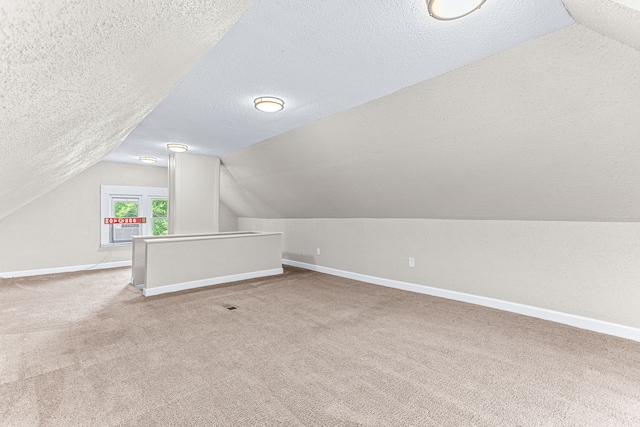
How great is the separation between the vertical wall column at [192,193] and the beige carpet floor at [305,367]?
7.03ft

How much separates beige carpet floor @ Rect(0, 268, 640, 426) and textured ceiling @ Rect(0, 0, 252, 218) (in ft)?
4.99

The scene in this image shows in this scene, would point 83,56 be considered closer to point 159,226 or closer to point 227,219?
point 159,226

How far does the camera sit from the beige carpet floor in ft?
5.56

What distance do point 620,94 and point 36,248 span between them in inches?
330

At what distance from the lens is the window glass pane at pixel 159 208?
7.06 m

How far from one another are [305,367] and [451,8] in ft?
8.19

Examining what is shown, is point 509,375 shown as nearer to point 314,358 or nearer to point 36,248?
point 314,358

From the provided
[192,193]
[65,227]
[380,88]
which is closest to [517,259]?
[380,88]

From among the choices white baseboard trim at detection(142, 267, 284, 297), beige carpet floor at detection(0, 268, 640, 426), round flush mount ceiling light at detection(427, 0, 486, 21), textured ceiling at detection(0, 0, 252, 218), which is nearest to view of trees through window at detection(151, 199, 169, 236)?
white baseboard trim at detection(142, 267, 284, 297)

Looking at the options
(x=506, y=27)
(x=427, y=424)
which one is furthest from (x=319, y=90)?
(x=427, y=424)

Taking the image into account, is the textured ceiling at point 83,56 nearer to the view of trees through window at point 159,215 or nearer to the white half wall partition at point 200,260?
the white half wall partition at point 200,260

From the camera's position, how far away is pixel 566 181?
8.91ft

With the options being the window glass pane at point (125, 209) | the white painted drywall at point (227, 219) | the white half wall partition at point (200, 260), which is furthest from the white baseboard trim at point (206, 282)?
the white painted drywall at point (227, 219)

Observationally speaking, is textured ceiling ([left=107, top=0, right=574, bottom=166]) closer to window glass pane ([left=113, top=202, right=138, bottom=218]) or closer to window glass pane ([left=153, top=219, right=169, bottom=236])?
window glass pane ([left=113, top=202, right=138, bottom=218])
